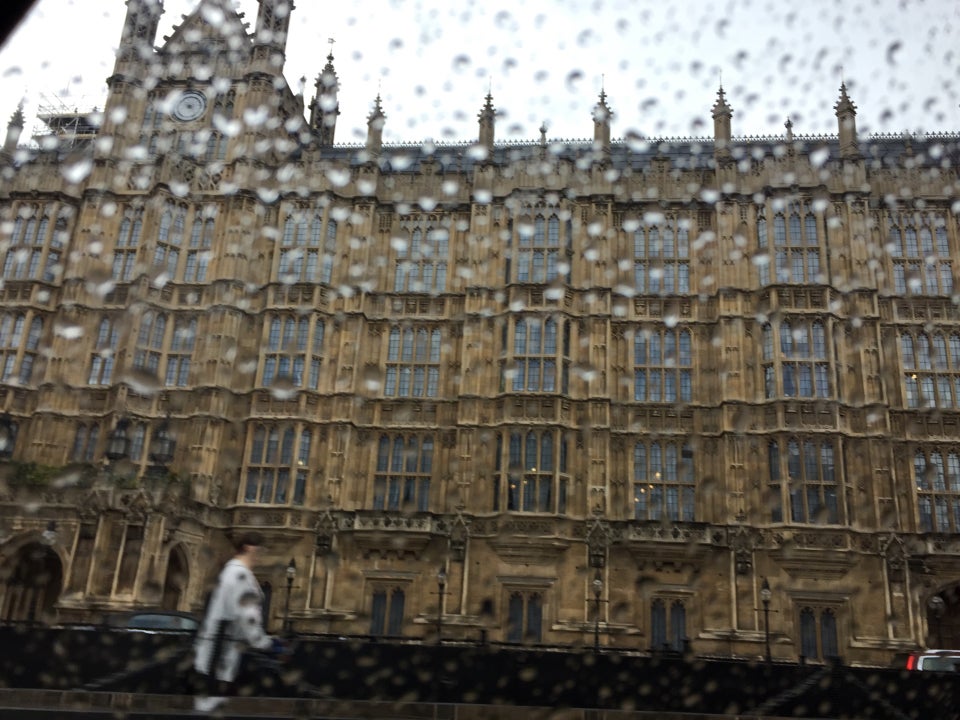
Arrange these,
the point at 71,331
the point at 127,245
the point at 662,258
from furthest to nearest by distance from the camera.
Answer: the point at 127,245 < the point at 662,258 < the point at 71,331

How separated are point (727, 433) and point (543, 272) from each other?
9506mm

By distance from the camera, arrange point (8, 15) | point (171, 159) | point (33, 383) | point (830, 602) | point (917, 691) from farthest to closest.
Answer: point (171, 159) → point (33, 383) → point (830, 602) → point (917, 691) → point (8, 15)

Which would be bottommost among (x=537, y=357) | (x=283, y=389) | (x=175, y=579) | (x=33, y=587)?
(x=33, y=587)

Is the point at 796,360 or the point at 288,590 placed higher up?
the point at 796,360

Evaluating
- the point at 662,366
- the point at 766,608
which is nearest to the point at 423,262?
the point at 662,366

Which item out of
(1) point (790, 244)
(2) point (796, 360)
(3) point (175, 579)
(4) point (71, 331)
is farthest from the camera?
(4) point (71, 331)

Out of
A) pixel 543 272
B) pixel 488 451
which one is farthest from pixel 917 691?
pixel 543 272

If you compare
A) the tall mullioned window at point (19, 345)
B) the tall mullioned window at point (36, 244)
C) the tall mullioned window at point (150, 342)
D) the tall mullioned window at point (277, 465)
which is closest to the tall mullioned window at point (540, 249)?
the tall mullioned window at point (277, 465)

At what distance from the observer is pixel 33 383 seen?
3306 cm

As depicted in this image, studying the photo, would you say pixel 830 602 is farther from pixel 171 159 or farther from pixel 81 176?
pixel 81 176

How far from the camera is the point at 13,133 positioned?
38.8m

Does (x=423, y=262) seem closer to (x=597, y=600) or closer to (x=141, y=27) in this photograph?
(x=597, y=600)

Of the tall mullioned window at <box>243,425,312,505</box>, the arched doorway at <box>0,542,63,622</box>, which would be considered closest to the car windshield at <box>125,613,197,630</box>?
the arched doorway at <box>0,542,63,622</box>

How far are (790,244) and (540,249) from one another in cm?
984
